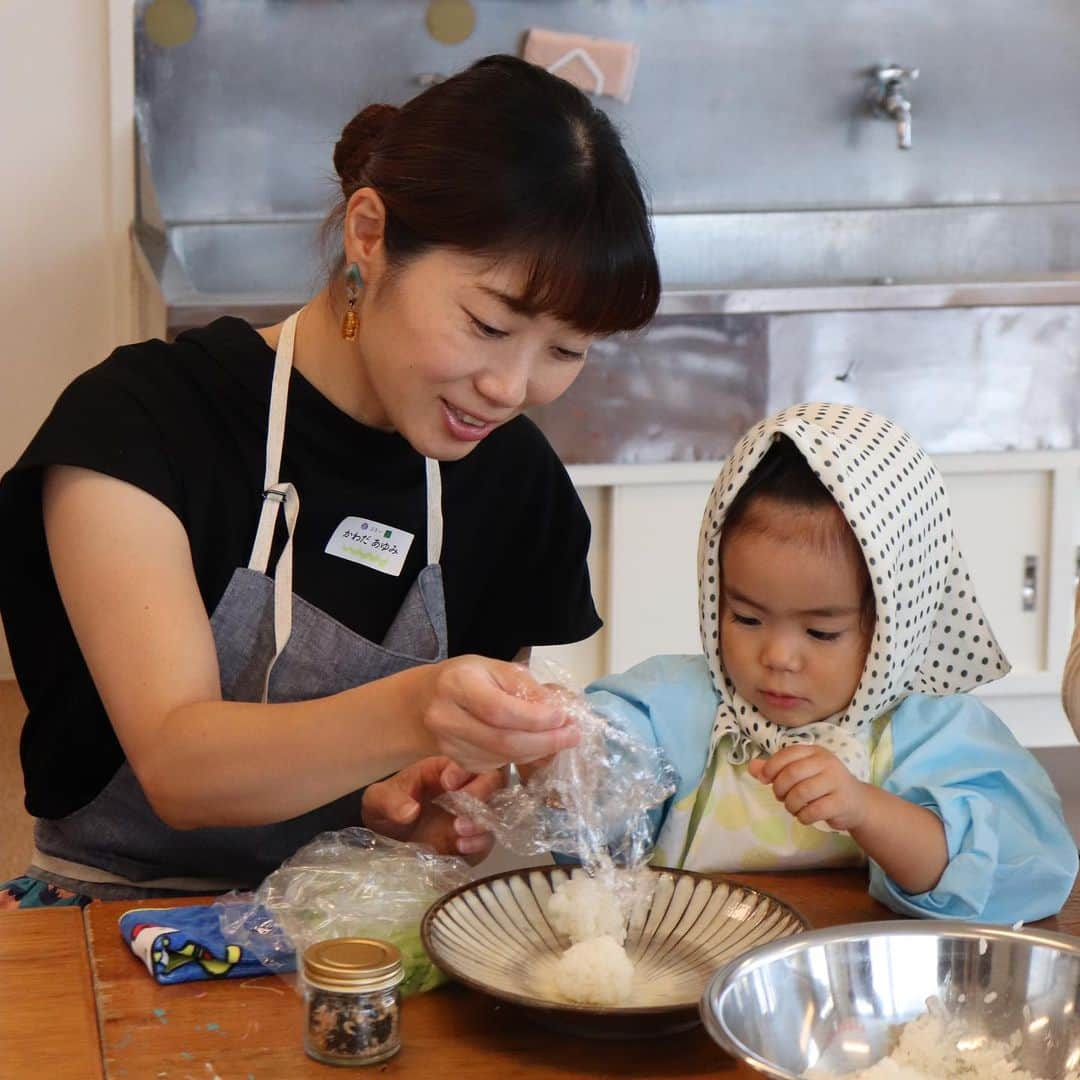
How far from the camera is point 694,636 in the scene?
9.68ft

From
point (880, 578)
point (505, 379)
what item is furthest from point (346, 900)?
point (880, 578)

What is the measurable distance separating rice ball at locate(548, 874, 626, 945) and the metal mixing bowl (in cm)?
15

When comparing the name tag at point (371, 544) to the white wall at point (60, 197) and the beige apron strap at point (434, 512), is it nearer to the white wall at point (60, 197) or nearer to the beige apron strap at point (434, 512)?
the beige apron strap at point (434, 512)

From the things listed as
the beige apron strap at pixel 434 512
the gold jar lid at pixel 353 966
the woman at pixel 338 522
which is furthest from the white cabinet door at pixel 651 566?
the gold jar lid at pixel 353 966

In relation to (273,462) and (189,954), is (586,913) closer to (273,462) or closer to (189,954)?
(189,954)

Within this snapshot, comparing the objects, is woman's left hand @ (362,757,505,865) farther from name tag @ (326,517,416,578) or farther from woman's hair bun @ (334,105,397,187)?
woman's hair bun @ (334,105,397,187)

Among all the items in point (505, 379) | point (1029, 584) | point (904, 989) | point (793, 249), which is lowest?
point (1029, 584)

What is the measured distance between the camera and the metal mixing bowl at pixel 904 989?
0.95 metres

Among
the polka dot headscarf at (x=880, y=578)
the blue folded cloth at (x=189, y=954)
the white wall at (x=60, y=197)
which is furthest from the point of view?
the white wall at (x=60, y=197)

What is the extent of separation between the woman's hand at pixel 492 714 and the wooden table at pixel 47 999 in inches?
11.0

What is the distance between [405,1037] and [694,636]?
2.01 metres

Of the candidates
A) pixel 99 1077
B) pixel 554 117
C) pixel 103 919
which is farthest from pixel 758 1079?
pixel 554 117

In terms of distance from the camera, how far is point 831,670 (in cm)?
137

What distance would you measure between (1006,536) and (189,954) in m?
2.31
